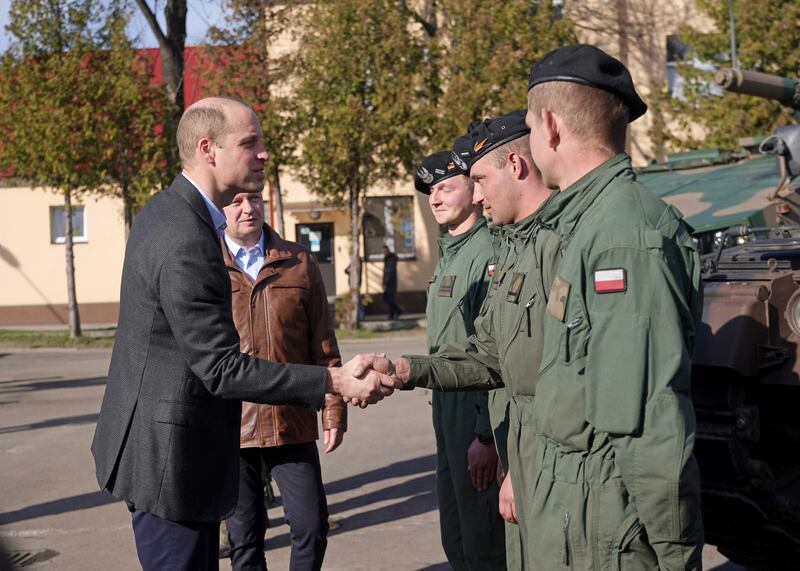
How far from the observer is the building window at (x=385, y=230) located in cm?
3036

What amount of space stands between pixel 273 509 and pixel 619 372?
5.40 meters

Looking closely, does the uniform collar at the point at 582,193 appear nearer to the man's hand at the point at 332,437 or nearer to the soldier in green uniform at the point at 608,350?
the soldier in green uniform at the point at 608,350

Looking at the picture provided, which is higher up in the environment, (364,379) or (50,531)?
(364,379)

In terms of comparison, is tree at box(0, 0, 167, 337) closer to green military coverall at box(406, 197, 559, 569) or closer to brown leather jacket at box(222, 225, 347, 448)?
brown leather jacket at box(222, 225, 347, 448)

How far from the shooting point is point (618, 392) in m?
2.64

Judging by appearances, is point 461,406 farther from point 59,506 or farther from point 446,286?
point 59,506

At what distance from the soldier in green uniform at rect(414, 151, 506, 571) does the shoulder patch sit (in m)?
1.60

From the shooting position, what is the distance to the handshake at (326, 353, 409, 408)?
3883 mm

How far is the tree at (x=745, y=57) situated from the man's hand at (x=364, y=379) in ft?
67.0

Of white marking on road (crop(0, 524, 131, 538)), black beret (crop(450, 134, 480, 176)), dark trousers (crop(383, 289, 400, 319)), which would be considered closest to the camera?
black beret (crop(450, 134, 480, 176))

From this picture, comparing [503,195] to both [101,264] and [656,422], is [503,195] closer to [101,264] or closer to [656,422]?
[656,422]

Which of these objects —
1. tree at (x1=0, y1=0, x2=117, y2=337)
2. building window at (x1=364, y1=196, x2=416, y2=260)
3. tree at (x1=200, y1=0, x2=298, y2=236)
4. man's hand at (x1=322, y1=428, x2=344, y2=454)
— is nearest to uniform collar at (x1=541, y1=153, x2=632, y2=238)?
man's hand at (x1=322, y1=428, x2=344, y2=454)

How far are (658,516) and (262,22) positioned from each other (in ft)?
74.6

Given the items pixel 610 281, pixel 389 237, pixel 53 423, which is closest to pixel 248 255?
pixel 610 281
